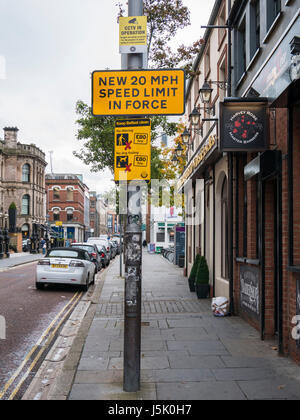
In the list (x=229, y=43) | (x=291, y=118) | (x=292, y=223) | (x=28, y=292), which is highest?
(x=229, y=43)

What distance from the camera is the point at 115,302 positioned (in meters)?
12.9

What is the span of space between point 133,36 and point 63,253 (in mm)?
11467

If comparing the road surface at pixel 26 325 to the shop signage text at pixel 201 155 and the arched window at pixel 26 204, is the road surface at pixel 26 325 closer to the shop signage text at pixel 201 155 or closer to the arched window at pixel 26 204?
the shop signage text at pixel 201 155

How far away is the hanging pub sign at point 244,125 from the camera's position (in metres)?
7.90

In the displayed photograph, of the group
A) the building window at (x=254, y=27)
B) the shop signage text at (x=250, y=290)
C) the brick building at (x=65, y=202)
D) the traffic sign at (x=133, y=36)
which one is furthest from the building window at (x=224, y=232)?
the brick building at (x=65, y=202)

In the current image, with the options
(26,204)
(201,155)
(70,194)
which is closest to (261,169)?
(201,155)


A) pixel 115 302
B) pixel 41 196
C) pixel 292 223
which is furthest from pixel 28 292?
pixel 41 196

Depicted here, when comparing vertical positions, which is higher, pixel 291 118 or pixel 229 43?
pixel 229 43

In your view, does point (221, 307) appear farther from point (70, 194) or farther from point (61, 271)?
point (70, 194)

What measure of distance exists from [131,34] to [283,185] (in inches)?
124

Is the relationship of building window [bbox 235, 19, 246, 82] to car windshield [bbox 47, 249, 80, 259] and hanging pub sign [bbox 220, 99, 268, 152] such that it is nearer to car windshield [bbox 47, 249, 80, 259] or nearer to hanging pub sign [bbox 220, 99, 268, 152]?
hanging pub sign [bbox 220, 99, 268, 152]
